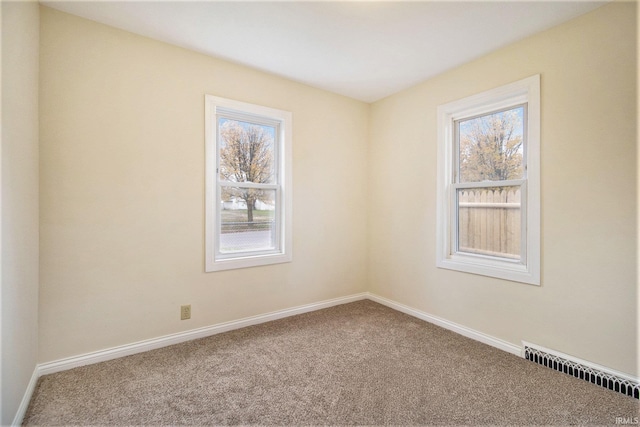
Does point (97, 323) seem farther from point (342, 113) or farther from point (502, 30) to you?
point (502, 30)

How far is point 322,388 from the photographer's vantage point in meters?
1.96

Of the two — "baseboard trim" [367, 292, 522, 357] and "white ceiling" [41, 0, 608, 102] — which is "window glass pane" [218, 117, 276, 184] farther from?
"baseboard trim" [367, 292, 522, 357]

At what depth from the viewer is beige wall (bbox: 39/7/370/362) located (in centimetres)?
210

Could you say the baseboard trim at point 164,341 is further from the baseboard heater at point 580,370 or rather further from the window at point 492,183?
the baseboard heater at point 580,370

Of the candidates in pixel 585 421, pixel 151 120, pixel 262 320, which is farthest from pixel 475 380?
pixel 151 120

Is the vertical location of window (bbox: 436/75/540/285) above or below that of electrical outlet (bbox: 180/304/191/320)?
above

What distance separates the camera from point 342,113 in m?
3.62

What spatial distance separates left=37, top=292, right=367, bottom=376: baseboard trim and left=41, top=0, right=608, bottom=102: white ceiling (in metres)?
2.45

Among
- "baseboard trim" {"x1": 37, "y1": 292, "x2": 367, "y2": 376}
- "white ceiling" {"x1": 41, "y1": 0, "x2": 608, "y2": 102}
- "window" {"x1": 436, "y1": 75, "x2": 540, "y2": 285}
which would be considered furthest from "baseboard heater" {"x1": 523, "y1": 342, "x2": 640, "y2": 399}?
"white ceiling" {"x1": 41, "y1": 0, "x2": 608, "y2": 102}

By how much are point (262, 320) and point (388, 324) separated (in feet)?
4.15

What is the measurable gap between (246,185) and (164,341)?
1.53 metres

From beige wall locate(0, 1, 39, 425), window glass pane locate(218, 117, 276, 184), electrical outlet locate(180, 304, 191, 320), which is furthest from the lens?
window glass pane locate(218, 117, 276, 184)

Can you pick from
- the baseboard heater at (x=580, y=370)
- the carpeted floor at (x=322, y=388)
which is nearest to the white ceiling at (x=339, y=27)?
the baseboard heater at (x=580, y=370)

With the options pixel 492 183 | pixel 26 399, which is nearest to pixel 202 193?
pixel 26 399
